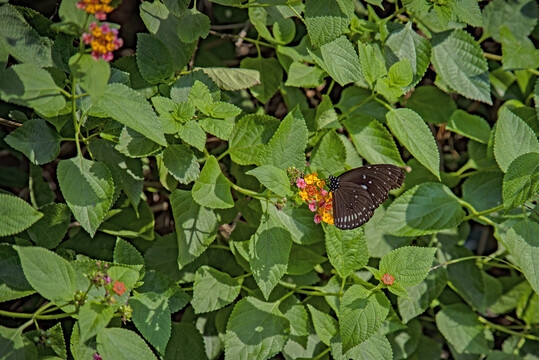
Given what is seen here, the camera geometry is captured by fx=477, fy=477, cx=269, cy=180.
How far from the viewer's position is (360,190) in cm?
167

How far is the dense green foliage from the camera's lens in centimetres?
150

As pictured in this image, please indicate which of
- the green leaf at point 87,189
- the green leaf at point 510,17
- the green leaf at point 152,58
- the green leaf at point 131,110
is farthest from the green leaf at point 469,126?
the green leaf at point 87,189

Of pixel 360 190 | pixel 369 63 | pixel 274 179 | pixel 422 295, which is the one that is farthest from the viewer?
pixel 422 295

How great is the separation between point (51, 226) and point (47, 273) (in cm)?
34

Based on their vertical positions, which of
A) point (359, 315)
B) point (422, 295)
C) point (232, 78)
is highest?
point (232, 78)

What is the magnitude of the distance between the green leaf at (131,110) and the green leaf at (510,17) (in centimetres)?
168

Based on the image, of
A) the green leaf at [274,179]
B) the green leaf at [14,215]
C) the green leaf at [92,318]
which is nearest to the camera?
the green leaf at [92,318]

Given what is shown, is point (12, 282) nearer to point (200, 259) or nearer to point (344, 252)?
point (200, 259)

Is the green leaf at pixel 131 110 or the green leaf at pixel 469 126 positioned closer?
the green leaf at pixel 131 110

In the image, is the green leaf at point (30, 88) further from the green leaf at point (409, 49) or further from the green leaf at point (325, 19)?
the green leaf at point (409, 49)

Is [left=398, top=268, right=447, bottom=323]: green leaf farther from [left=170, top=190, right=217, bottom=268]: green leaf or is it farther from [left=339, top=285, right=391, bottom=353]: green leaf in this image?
[left=170, top=190, right=217, bottom=268]: green leaf

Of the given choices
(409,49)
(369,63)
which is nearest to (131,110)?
(369,63)

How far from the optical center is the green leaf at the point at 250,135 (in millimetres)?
1812

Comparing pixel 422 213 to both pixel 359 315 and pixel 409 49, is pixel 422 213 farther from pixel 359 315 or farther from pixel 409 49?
pixel 409 49
